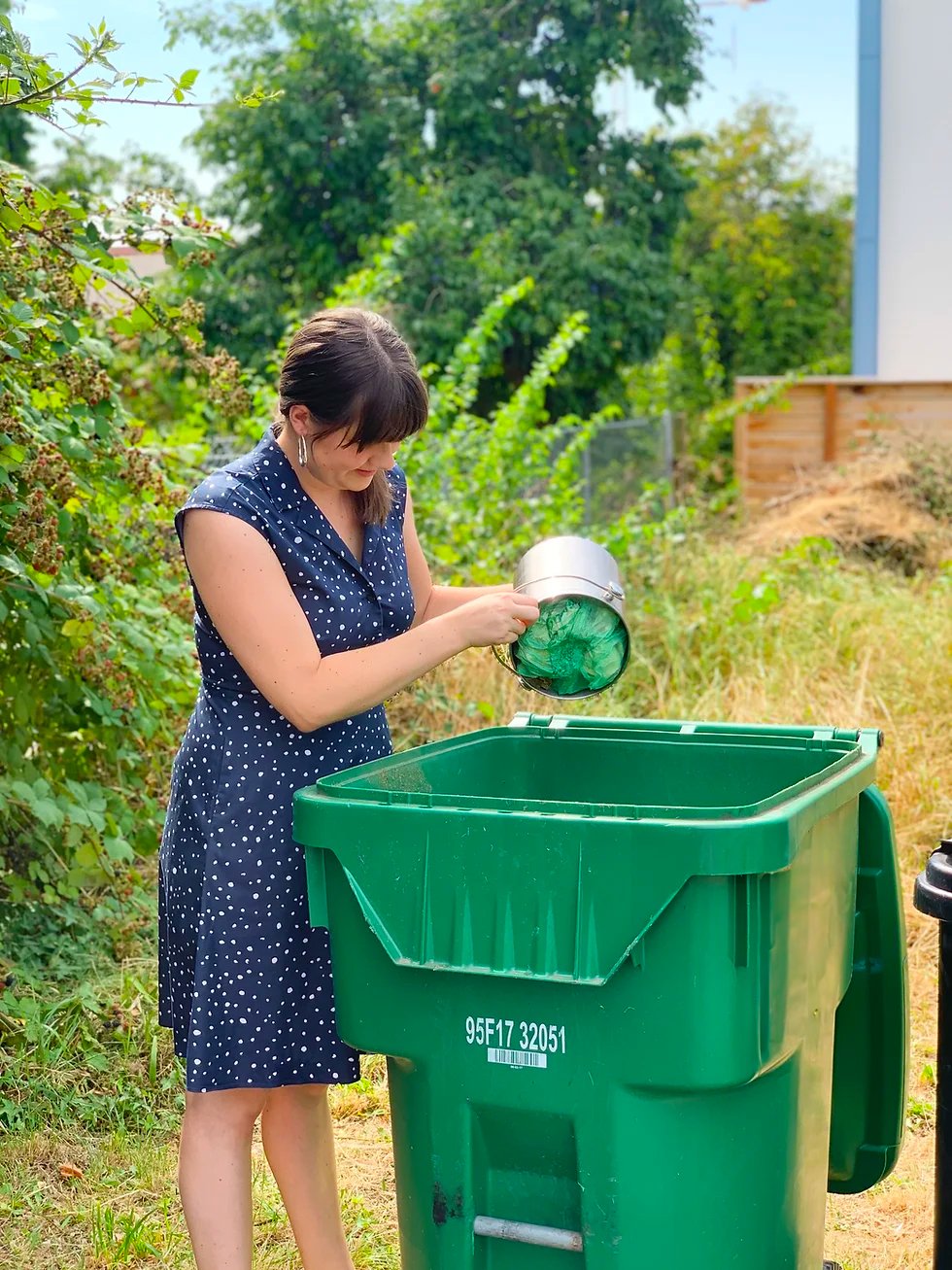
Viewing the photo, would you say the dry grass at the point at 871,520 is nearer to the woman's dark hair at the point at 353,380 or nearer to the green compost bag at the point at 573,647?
the green compost bag at the point at 573,647

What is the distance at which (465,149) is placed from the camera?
1338cm

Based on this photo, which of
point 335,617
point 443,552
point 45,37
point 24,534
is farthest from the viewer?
point 443,552

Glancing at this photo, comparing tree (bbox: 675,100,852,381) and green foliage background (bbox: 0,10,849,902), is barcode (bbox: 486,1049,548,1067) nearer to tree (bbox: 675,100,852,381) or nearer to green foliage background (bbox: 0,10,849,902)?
green foliage background (bbox: 0,10,849,902)

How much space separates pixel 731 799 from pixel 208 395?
68.6 inches

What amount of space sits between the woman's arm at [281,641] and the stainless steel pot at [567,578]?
0.74 ft

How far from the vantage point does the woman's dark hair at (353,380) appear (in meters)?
2.04

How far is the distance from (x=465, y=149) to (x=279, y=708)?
12.2 metres

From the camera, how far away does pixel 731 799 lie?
7.76 feet

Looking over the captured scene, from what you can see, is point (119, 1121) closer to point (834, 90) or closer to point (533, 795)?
point (533, 795)

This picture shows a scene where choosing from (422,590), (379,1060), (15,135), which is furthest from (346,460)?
(15,135)

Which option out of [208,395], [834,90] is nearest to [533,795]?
[208,395]

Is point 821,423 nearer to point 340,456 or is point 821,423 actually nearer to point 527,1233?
point 340,456

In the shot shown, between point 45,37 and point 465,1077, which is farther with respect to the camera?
point 45,37

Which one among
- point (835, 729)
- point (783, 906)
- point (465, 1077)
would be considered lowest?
point (465, 1077)
